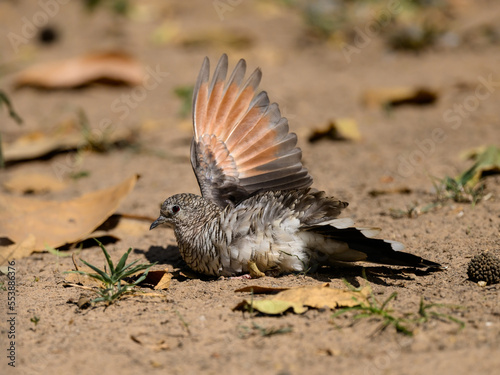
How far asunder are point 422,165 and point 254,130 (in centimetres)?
214

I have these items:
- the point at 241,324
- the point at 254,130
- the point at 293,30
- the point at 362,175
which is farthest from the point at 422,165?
the point at 293,30

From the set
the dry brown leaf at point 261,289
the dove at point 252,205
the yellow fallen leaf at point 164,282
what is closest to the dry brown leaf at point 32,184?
the dove at point 252,205

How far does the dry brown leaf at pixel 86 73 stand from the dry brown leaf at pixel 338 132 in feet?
9.81

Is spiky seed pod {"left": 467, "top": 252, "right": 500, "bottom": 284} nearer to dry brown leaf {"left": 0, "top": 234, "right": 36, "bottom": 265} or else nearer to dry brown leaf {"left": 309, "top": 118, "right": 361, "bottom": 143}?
dry brown leaf {"left": 0, "top": 234, "right": 36, "bottom": 265}

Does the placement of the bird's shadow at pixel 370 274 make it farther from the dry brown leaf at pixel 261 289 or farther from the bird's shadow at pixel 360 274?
the dry brown leaf at pixel 261 289

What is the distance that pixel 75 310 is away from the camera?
3.10 m

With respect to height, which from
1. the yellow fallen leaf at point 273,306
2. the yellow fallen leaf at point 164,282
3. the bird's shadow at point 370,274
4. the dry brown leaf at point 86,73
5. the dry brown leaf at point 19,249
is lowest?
the yellow fallen leaf at point 273,306

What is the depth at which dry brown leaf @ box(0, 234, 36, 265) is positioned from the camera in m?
4.06

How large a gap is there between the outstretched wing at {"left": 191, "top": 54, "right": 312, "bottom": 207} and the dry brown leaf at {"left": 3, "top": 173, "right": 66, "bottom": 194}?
210 cm

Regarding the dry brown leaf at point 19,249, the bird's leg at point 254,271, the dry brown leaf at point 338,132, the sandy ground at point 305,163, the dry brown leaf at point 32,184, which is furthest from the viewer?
the dry brown leaf at point 338,132

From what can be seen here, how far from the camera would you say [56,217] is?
4.41 meters

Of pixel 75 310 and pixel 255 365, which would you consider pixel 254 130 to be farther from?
pixel 255 365

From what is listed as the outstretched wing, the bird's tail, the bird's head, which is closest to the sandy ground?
the bird's tail

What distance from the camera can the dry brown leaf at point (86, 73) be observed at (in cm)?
804
